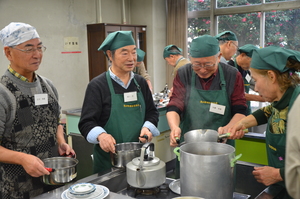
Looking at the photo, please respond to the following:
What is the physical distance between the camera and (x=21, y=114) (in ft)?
5.87

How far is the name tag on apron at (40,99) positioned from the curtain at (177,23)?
16.7 feet

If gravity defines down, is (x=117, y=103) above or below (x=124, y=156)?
above

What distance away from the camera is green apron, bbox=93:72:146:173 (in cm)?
207

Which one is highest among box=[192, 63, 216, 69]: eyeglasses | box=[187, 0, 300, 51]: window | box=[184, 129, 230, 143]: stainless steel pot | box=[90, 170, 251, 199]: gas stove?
box=[187, 0, 300, 51]: window

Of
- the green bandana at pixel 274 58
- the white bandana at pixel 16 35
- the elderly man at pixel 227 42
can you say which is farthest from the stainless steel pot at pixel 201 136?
the elderly man at pixel 227 42

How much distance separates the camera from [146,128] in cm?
205

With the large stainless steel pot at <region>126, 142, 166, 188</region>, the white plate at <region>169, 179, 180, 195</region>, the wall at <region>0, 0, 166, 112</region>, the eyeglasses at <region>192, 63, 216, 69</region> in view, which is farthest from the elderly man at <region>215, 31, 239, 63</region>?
the wall at <region>0, 0, 166, 112</region>

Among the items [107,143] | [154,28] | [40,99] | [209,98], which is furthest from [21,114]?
[154,28]

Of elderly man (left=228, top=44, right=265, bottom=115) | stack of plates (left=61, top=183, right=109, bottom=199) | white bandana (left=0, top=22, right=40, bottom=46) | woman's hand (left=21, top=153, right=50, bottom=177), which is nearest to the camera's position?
stack of plates (left=61, top=183, right=109, bottom=199)

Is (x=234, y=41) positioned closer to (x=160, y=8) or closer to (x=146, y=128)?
(x=146, y=128)

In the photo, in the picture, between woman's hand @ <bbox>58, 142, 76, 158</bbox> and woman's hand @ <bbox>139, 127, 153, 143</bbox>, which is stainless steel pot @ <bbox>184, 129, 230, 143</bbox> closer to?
woman's hand @ <bbox>139, 127, 153, 143</bbox>

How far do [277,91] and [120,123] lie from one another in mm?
988

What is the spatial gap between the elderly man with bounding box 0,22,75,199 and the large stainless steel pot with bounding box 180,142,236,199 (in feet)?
3.02

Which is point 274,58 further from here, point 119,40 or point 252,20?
point 252,20
